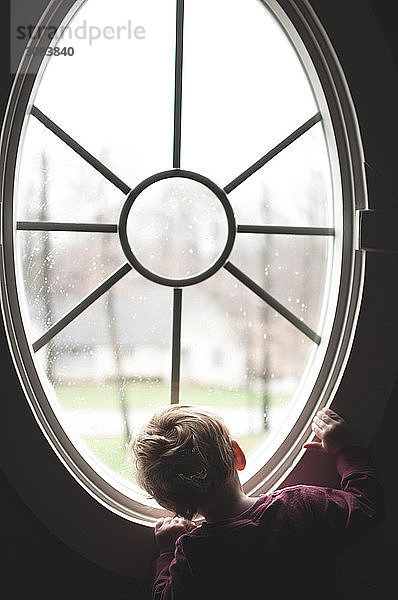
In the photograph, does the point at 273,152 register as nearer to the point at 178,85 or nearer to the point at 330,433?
the point at 178,85

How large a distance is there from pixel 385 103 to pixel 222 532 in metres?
1.02

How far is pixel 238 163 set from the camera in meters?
1.52

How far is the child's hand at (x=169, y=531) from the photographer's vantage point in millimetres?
1290

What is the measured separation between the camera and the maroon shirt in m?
1.15

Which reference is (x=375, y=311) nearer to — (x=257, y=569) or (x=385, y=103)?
(x=385, y=103)

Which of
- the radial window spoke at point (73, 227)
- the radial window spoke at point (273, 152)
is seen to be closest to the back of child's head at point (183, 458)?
the radial window spoke at point (73, 227)

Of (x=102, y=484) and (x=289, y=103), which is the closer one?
(x=102, y=484)

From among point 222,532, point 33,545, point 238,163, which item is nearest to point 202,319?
point 238,163

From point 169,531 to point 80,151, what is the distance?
3.03 ft

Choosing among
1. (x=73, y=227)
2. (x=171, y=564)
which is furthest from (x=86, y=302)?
(x=171, y=564)

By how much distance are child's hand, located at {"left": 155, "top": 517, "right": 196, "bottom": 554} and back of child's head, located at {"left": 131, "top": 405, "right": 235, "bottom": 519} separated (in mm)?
87

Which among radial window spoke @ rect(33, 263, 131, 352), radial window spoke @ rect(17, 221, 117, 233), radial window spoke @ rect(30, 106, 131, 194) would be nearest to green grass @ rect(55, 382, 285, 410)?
radial window spoke @ rect(33, 263, 131, 352)

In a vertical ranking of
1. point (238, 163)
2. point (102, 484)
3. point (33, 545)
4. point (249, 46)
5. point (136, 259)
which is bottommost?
point (33, 545)

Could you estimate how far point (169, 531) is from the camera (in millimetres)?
1298
